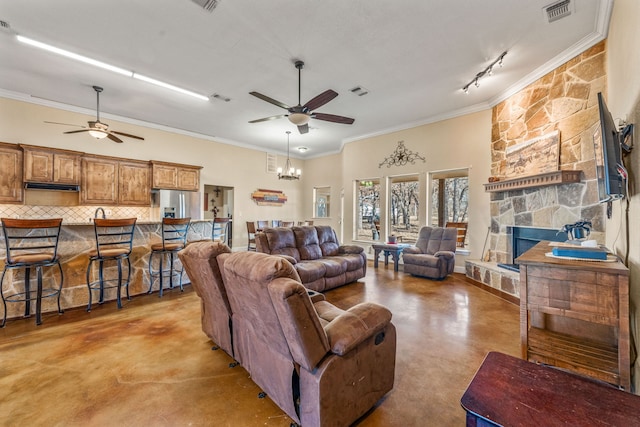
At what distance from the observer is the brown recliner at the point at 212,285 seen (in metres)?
2.00

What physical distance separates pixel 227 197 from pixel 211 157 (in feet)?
4.38

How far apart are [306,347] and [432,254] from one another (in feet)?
15.4

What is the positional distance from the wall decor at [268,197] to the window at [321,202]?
1.11 meters

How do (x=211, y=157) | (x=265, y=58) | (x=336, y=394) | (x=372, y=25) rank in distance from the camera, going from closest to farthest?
(x=336, y=394)
(x=372, y=25)
(x=265, y=58)
(x=211, y=157)

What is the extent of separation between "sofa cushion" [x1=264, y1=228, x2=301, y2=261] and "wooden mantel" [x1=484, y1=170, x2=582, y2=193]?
367 cm

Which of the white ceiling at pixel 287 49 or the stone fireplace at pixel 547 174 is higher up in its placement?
the white ceiling at pixel 287 49

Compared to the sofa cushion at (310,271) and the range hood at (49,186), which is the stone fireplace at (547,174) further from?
the range hood at (49,186)

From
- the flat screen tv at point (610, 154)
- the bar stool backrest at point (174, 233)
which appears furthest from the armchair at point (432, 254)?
the bar stool backrest at point (174, 233)

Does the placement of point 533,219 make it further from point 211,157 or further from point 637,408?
point 211,157

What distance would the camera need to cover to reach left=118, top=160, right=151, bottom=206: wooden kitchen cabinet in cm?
549

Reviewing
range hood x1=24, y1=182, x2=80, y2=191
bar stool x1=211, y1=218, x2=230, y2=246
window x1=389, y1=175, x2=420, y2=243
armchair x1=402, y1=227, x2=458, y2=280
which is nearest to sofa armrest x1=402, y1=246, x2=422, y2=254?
armchair x1=402, y1=227, x2=458, y2=280

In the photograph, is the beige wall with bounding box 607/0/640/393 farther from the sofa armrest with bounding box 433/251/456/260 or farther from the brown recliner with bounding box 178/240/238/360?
the brown recliner with bounding box 178/240/238/360

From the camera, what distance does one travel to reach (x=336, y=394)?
55.6 inches

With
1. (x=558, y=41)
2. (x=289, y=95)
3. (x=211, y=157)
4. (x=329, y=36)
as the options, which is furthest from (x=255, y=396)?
(x=211, y=157)
